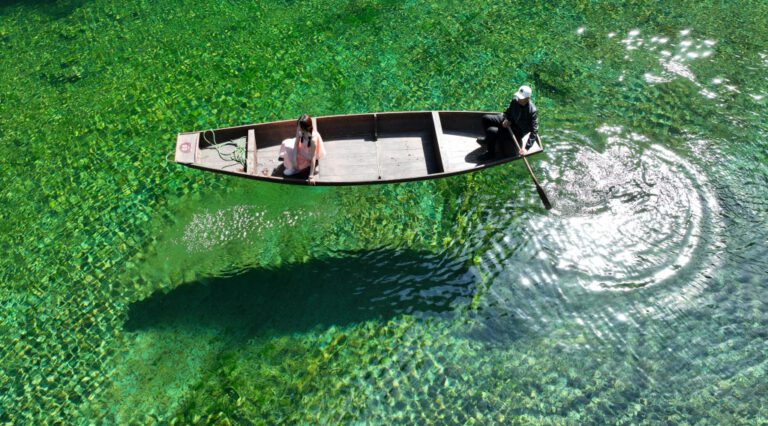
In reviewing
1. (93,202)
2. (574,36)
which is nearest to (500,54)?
(574,36)

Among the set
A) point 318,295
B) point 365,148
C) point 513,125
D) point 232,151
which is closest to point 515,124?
point 513,125

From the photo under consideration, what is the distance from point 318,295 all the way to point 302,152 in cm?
289

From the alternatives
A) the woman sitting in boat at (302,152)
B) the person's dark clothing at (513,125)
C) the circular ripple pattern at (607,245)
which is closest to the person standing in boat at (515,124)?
the person's dark clothing at (513,125)

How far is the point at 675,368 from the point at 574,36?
10100 millimetres

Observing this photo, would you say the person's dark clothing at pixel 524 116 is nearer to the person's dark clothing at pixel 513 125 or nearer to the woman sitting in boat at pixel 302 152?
the person's dark clothing at pixel 513 125

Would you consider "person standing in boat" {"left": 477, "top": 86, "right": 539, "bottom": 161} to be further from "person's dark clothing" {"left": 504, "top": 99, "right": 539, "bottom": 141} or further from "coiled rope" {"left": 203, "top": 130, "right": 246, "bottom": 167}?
"coiled rope" {"left": 203, "top": 130, "right": 246, "bottom": 167}

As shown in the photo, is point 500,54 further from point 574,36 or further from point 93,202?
point 93,202

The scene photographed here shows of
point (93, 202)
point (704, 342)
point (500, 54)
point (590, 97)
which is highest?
point (500, 54)

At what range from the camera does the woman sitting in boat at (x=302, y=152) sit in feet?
33.9

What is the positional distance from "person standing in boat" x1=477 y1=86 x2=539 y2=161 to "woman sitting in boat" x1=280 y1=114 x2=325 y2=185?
3438 mm

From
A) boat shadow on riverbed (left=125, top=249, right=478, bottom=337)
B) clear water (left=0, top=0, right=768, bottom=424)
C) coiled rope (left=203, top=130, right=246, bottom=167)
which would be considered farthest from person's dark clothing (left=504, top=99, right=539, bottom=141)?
coiled rope (left=203, top=130, right=246, bottom=167)

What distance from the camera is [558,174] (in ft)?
41.8

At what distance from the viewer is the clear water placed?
9875 mm

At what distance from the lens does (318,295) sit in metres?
11.1
